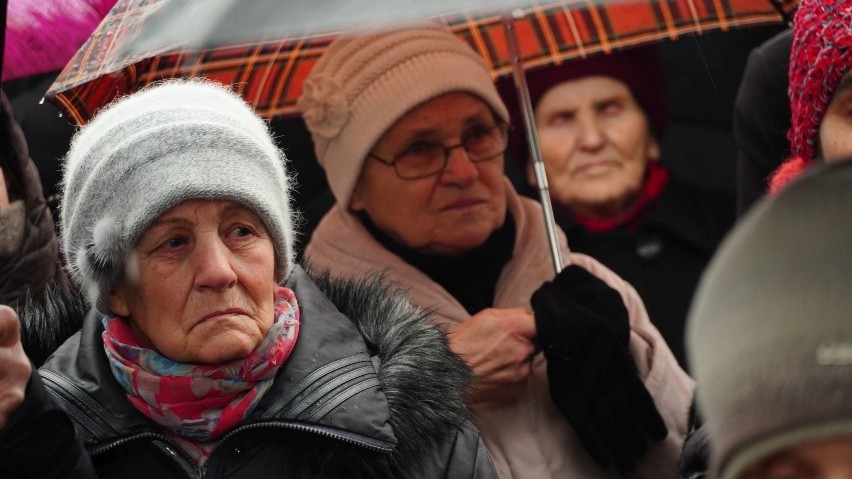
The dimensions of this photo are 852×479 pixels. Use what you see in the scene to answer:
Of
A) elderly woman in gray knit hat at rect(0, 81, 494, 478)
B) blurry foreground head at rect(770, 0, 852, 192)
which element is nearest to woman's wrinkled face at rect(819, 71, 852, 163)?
blurry foreground head at rect(770, 0, 852, 192)

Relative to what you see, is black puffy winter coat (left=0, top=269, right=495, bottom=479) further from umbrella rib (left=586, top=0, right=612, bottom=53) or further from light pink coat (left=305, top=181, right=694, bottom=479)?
umbrella rib (left=586, top=0, right=612, bottom=53)

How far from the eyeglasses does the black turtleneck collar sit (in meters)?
0.18

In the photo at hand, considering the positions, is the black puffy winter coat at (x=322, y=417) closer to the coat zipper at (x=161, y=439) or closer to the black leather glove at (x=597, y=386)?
the coat zipper at (x=161, y=439)

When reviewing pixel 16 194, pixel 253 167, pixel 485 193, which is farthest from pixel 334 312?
pixel 16 194

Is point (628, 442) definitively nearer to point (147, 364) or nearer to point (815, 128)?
point (815, 128)

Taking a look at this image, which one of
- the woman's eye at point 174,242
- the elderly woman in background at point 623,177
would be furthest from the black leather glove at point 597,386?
the woman's eye at point 174,242

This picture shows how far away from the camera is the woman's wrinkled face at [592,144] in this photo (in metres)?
4.15

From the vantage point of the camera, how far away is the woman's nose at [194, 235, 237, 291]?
3195 millimetres

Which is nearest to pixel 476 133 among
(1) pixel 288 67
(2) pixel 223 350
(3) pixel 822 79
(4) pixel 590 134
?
(4) pixel 590 134

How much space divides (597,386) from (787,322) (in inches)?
77.6

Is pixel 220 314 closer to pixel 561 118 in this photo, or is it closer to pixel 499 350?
pixel 499 350

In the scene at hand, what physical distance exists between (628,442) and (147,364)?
114 cm

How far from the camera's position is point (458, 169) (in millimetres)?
3891

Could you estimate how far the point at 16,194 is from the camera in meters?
3.92
